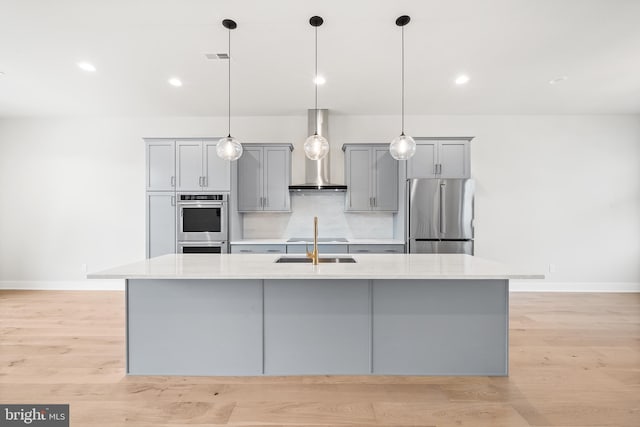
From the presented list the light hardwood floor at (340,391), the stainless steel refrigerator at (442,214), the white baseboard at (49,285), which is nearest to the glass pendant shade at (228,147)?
the light hardwood floor at (340,391)

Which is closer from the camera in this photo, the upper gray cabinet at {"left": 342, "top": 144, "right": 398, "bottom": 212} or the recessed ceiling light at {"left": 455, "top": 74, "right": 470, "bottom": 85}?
the recessed ceiling light at {"left": 455, "top": 74, "right": 470, "bottom": 85}

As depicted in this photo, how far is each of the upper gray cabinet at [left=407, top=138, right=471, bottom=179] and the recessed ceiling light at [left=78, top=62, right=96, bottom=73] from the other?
3949 millimetres

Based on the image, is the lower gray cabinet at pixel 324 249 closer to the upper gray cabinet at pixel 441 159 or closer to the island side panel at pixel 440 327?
the upper gray cabinet at pixel 441 159

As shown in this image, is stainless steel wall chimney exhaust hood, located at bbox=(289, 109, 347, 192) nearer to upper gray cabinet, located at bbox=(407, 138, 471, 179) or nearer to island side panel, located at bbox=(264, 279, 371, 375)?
upper gray cabinet, located at bbox=(407, 138, 471, 179)

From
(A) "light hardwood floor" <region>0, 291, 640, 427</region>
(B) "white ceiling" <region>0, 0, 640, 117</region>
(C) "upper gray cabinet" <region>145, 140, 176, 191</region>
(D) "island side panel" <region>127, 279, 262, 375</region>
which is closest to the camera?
(A) "light hardwood floor" <region>0, 291, 640, 427</region>

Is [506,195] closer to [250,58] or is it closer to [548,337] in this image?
[548,337]

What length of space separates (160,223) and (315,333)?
10.3ft

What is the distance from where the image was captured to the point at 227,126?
16.9 feet

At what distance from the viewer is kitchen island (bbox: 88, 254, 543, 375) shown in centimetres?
237

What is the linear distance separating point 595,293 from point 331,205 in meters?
4.25

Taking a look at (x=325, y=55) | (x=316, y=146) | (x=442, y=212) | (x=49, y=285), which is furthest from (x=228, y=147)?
(x=49, y=285)

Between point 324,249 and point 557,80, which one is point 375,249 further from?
point 557,80

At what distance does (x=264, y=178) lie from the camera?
468 centimetres

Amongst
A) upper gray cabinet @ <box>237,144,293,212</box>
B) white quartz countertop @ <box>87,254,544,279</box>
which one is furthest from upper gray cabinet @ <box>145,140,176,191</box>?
white quartz countertop @ <box>87,254,544,279</box>
